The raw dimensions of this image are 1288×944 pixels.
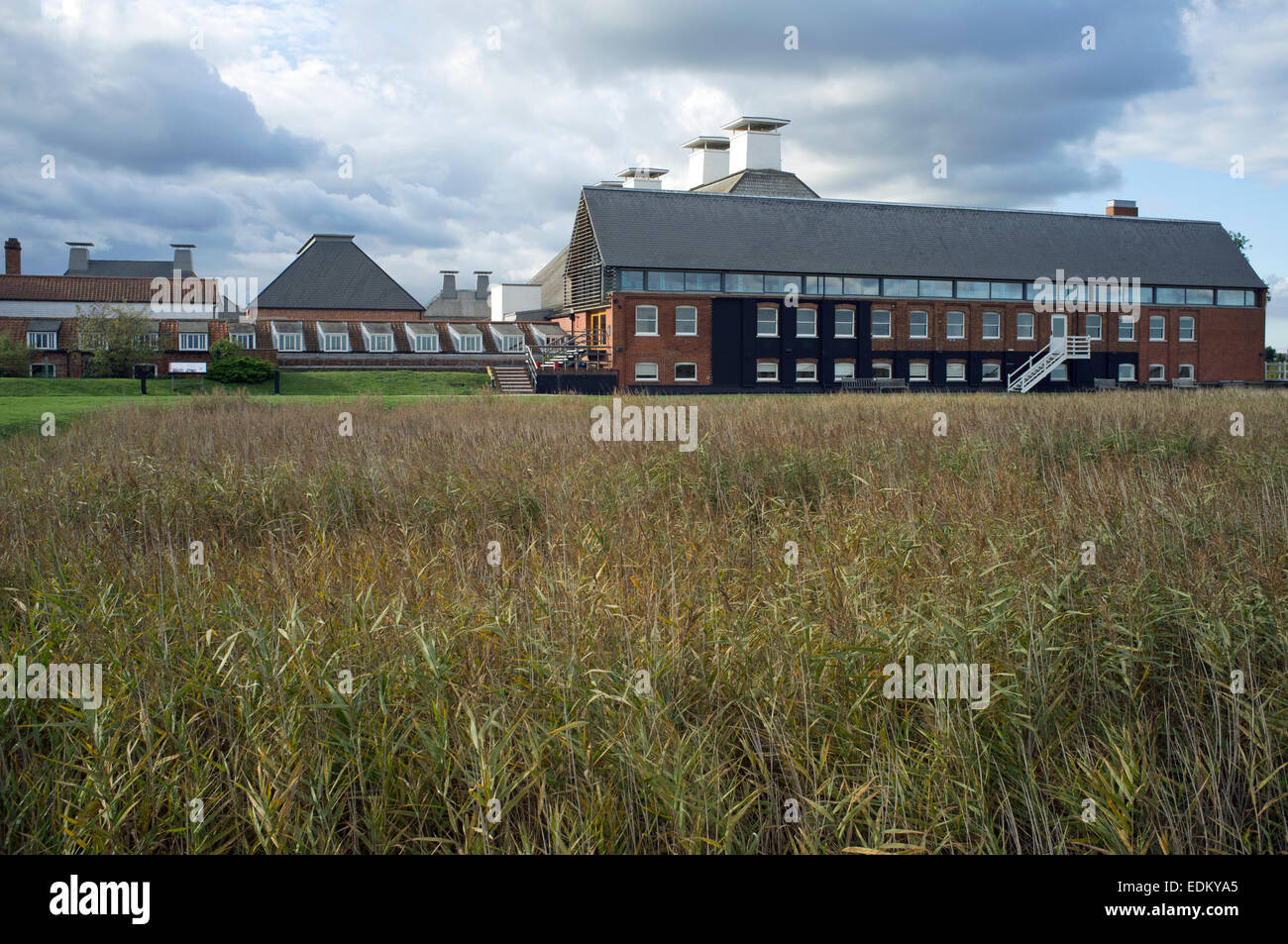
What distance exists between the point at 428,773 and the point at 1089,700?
2977 mm

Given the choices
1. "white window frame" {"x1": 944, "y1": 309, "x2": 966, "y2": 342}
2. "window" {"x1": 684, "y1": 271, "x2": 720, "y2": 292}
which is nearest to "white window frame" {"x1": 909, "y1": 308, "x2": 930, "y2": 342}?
"white window frame" {"x1": 944, "y1": 309, "x2": 966, "y2": 342}

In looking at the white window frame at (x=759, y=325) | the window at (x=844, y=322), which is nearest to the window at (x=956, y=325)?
the window at (x=844, y=322)

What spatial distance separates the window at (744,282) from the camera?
45188 millimetres

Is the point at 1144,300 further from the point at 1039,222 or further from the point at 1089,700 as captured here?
the point at 1089,700

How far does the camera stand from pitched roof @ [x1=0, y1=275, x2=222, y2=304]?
203 feet

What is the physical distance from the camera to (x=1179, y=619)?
4.69m

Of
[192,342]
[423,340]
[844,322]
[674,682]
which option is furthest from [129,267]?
[674,682]

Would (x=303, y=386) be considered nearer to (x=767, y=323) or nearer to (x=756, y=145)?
(x=767, y=323)

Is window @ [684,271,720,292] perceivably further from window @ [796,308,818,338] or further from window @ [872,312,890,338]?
window @ [872,312,890,338]

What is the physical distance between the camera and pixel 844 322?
47062mm

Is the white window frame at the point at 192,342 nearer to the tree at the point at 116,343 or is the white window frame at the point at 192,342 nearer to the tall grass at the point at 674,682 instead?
the tree at the point at 116,343

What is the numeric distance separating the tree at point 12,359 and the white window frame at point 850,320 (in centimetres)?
3982

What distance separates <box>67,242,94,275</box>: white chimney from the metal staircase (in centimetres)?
7148
